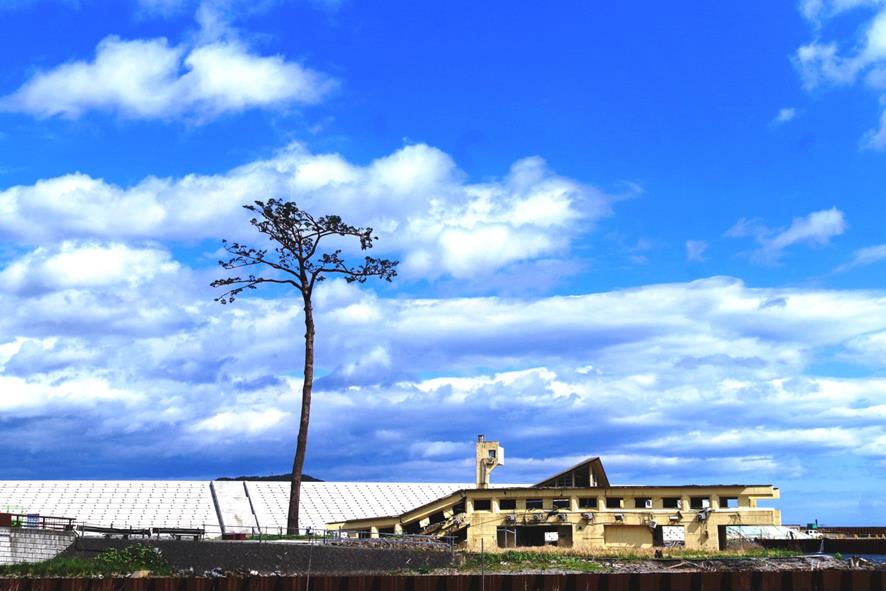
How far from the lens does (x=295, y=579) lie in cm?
3731

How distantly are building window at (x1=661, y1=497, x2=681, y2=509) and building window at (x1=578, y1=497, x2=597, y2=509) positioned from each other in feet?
12.9

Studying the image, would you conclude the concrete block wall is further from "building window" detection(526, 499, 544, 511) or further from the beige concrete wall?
"building window" detection(526, 499, 544, 511)

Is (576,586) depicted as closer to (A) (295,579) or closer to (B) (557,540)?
(A) (295,579)

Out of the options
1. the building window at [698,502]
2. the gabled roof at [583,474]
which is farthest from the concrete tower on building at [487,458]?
the building window at [698,502]

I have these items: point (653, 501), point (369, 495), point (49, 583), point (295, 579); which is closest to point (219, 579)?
point (295, 579)

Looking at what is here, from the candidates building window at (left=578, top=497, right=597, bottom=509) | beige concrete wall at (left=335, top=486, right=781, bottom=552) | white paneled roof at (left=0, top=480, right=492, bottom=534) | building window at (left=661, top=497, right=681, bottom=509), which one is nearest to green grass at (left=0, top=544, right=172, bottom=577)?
beige concrete wall at (left=335, top=486, right=781, bottom=552)

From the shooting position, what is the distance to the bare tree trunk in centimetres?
5472

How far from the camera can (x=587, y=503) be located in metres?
60.5

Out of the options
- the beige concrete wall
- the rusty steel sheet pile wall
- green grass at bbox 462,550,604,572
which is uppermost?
the beige concrete wall

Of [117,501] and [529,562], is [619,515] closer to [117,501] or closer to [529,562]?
[529,562]

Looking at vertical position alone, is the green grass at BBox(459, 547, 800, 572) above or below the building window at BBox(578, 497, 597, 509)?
below

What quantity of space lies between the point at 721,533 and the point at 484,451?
52.0 feet

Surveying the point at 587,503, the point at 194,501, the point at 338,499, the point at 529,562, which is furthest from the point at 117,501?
the point at 529,562

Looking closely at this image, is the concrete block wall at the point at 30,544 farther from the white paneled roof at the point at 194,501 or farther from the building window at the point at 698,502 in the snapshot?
the building window at the point at 698,502
